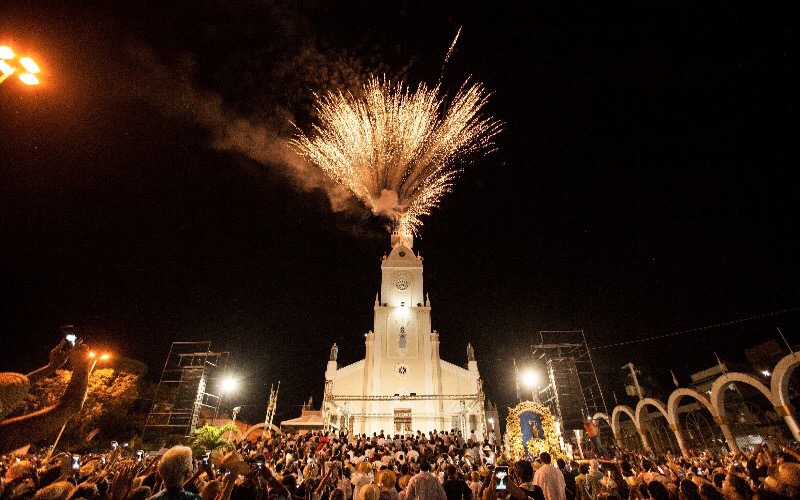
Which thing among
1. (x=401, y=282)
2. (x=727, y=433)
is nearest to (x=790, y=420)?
(x=727, y=433)

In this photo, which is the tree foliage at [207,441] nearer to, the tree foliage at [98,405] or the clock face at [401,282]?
the tree foliage at [98,405]

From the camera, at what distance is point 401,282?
40.1m

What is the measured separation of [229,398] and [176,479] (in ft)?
170

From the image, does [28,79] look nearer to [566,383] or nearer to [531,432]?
[531,432]

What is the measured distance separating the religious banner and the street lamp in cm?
2064

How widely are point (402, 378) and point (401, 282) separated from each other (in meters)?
10.3

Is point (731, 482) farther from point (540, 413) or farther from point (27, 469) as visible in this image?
point (540, 413)

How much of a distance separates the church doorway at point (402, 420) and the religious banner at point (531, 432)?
1344 cm

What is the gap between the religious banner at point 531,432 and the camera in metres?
17.7

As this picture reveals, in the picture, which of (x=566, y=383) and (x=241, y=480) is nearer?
(x=241, y=480)

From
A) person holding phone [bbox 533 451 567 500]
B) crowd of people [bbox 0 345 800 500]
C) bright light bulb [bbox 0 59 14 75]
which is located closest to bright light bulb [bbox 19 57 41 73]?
bright light bulb [bbox 0 59 14 75]

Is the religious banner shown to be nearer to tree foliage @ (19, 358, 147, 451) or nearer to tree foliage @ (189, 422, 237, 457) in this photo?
tree foliage @ (189, 422, 237, 457)

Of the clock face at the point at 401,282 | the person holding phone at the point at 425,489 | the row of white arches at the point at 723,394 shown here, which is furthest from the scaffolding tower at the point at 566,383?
the person holding phone at the point at 425,489

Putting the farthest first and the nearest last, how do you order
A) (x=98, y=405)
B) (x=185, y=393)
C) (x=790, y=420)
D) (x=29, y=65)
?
1. (x=185, y=393)
2. (x=98, y=405)
3. (x=790, y=420)
4. (x=29, y=65)
